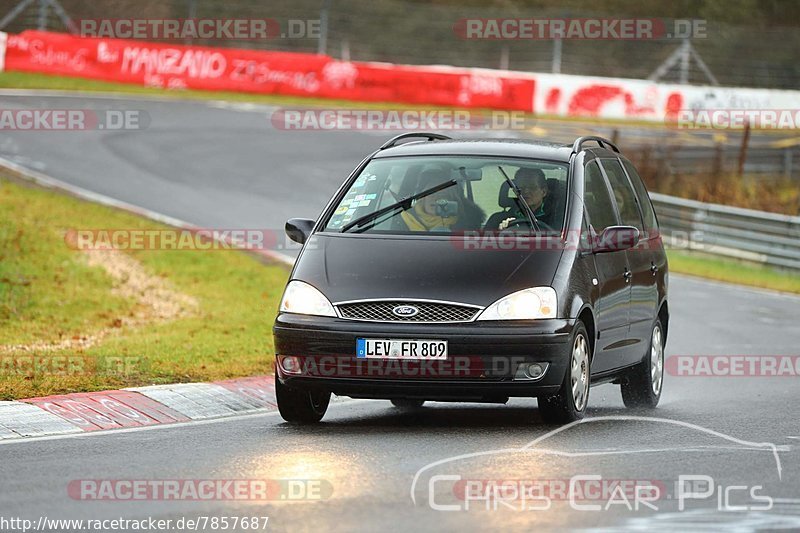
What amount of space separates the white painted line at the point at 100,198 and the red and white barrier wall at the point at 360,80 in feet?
48.7

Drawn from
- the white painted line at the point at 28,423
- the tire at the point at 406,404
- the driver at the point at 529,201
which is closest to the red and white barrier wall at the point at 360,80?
the tire at the point at 406,404

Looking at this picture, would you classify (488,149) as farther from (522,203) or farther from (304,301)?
(304,301)

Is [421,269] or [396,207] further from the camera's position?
[396,207]

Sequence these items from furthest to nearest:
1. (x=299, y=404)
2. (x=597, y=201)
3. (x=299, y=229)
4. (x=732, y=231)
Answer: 1. (x=732, y=231)
2. (x=597, y=201)
3. (x=299, y=229)
4. (x=299, y=404)

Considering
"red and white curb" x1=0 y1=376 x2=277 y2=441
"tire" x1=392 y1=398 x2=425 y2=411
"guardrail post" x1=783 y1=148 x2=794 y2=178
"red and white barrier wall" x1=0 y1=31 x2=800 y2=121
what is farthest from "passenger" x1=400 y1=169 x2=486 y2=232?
"red and white barrier wall" x1=0 y1=31 x2=800 y2=121

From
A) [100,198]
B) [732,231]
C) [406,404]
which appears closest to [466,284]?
[406,404]

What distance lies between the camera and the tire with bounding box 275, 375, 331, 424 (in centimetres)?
1008

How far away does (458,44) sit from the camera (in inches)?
1815

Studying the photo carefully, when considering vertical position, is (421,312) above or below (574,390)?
above

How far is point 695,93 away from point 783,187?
762cm

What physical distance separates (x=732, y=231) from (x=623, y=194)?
16.6 meters

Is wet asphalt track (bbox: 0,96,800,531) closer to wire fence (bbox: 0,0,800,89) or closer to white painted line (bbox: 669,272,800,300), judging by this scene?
white painted line (bbox: 669,272,800,300)

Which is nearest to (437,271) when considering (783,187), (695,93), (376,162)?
(376,162)

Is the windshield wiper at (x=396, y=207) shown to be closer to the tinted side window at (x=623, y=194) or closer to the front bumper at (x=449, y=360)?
the front bumper at (x=449, y=360)
